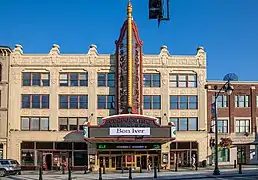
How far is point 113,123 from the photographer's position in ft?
175

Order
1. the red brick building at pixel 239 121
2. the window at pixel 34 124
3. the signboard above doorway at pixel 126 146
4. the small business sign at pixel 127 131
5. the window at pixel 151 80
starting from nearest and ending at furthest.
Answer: the small business sign at pixel 127 131
the signboard above doorway at pixel 126 146
the window at pixel 34 124
the window at pixel 151 80
the red brick building at pixel 239 121

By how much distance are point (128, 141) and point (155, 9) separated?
1736 inches

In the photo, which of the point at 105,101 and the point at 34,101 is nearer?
the point at 34,101

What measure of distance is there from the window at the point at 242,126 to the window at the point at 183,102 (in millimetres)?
6487

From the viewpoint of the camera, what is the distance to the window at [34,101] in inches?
2261

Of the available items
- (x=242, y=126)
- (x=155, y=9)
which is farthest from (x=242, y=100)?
(x=155, y=9)

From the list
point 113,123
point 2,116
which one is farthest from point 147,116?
point 2,116

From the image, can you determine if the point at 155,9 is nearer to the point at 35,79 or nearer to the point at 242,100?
the point at 35,79

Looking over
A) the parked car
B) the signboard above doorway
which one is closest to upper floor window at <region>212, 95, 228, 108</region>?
the signboard above doorway

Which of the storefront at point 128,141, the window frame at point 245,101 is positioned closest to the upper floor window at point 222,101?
the window frame at point 245,101

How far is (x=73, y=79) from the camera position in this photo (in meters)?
57.9

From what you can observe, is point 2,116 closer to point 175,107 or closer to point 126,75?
point 126,75

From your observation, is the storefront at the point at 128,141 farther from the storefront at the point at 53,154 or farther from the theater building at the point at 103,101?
the storefront at the point at 53,154

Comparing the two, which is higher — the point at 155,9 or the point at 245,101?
the point at 155,9
